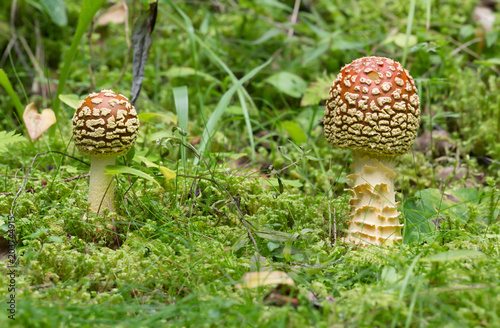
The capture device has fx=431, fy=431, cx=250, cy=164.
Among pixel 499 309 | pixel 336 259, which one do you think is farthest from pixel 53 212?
pixel 499 309

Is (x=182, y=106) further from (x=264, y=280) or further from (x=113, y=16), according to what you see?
(x=113, y=16)

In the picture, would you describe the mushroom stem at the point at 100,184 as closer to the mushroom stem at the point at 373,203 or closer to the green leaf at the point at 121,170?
the green leaf at the point at 121,170

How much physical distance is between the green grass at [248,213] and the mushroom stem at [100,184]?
9 centimetres

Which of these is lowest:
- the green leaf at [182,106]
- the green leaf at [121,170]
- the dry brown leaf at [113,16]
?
the green leaf at [121,170]

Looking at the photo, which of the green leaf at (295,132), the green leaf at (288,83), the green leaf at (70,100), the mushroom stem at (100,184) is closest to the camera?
the mushroom stem at (100,184)

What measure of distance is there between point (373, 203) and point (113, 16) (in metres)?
4.08

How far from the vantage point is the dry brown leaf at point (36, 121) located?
296 cm

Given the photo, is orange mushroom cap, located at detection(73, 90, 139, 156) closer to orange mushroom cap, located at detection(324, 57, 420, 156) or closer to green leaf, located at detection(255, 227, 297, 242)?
green leaf, located at detection(255, 227, 297, 242)

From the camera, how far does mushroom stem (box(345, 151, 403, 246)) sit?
8.22 ft

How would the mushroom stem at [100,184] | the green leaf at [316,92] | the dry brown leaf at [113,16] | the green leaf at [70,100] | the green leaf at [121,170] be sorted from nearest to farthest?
1. the green leaf at [121,170]
2. the mushroom stem at [100,184]
3. the green leaf at [70,100]
4. the green leaf at [316,92]
5. the dry brown leaf at [113,16]

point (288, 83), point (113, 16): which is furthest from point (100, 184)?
point (113, 16)

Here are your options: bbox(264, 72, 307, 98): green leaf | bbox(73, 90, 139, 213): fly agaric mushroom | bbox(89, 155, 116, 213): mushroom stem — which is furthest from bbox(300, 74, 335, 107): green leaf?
bbox(89, 155, 116, 213): mushroom stem

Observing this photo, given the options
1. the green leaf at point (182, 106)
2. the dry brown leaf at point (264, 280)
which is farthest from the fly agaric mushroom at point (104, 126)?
the dry brown leaf at point (264, 280)

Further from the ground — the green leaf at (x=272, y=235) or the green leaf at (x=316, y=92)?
the green leaf at (x=316, y=92)
